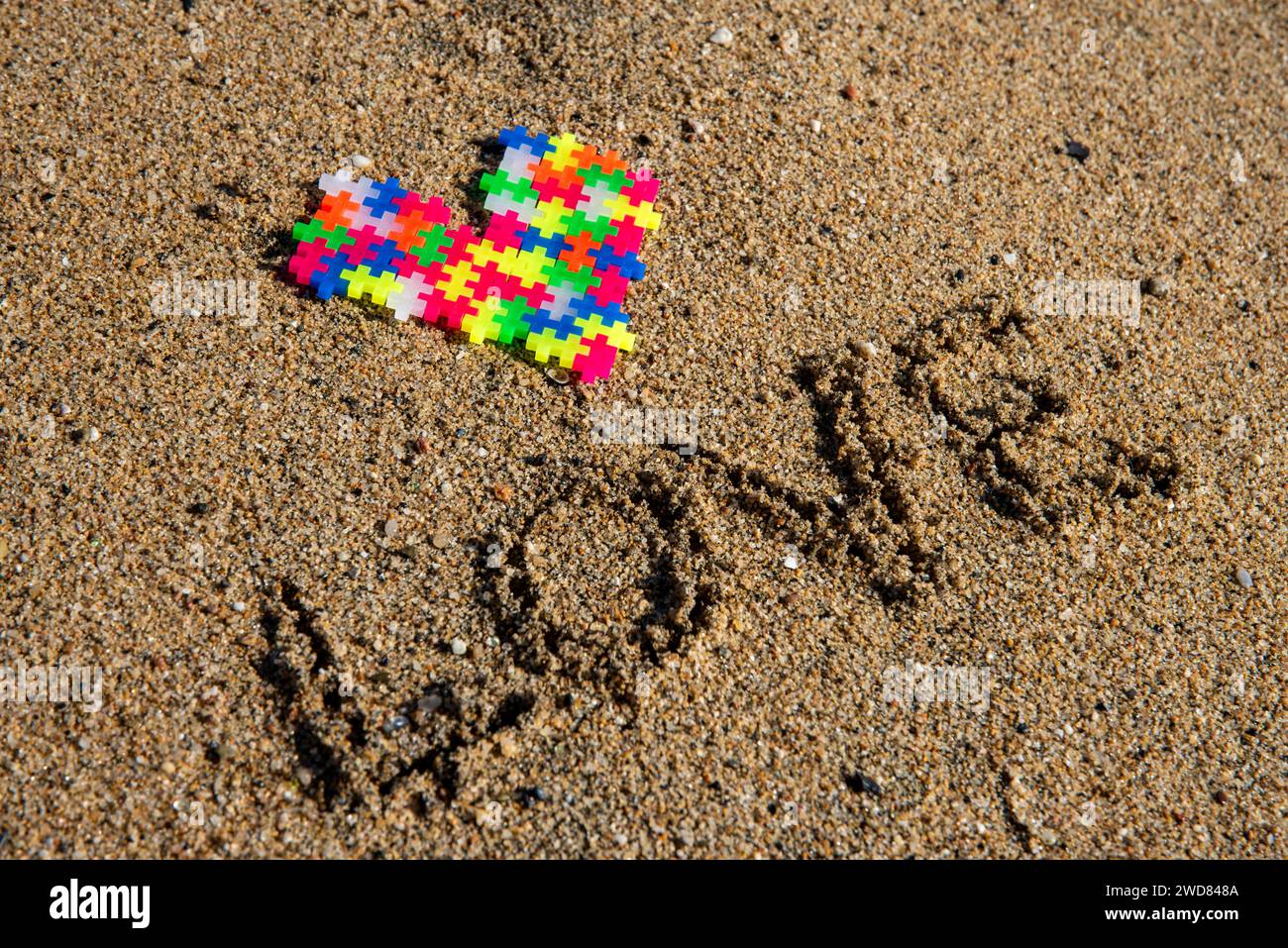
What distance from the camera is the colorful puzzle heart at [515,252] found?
3027 millimetres

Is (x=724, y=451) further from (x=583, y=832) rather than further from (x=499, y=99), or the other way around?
(x=499, y=99)

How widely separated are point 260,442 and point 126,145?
1197mm

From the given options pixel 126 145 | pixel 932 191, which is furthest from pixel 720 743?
pixel 126 145

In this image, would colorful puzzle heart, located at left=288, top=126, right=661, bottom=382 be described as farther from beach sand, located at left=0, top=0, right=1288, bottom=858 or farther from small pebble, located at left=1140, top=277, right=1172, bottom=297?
small pebble, located at left=1140, top=277, right=1172, bottom=297

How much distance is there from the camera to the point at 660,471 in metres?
2.83

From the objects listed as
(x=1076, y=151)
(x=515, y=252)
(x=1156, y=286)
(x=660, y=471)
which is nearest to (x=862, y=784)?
(x=660, y=471)

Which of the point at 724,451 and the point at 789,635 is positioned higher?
the point at 724,451

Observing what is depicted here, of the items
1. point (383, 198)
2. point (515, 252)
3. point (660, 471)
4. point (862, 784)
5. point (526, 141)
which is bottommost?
point (862, 784)

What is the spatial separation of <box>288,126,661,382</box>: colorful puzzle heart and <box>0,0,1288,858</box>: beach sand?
0.08m

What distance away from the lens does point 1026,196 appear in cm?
354

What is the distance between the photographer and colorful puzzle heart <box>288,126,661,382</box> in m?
3.03

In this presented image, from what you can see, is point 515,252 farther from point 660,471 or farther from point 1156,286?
point 1156,286

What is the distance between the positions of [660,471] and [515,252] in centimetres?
85

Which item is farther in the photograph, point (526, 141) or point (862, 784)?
point (526, 141)
